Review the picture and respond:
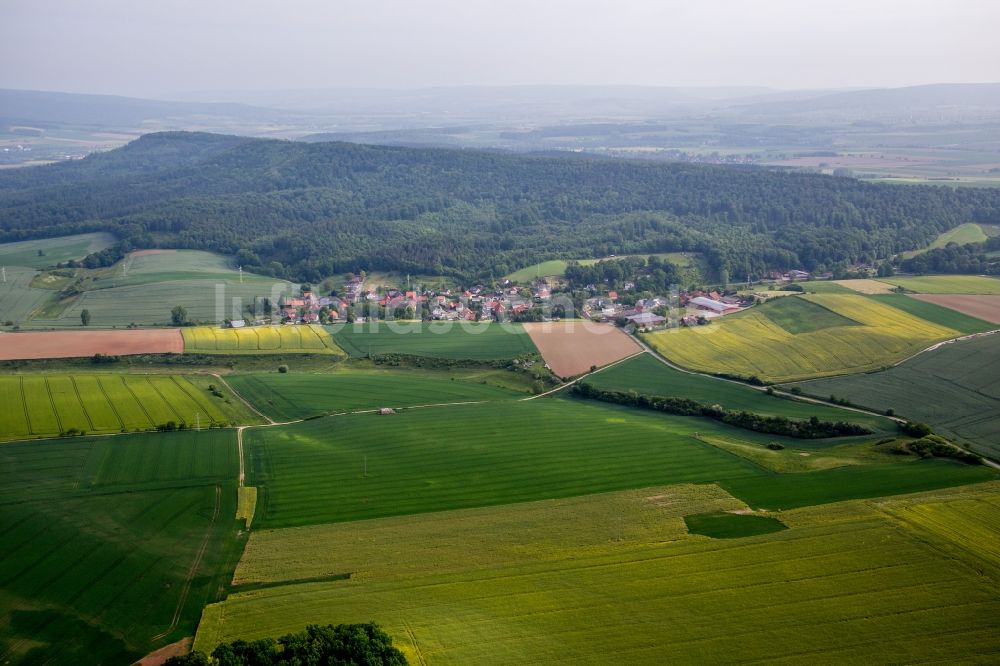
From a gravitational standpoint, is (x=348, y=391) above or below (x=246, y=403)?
above

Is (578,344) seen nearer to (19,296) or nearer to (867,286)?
(867,286)

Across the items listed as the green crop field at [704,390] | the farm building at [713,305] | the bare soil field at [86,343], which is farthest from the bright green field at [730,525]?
the bare soil field at [86,343]

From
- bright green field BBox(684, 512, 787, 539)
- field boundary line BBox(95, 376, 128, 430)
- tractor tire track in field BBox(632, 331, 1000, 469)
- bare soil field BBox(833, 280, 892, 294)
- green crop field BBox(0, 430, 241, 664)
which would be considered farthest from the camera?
bare soil field BBox(833, 280, 892, 294)

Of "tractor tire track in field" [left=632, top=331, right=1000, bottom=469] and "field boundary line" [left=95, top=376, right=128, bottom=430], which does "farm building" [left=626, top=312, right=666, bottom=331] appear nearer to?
"tractor tire track in field" [left=632, top=331, right=1000, bottom=469]

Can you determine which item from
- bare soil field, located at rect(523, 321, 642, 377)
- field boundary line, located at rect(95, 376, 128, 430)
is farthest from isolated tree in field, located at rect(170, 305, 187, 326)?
bare soil field, located at rect(523, 321, 642, 377)

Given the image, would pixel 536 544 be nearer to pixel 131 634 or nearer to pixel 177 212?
pixel 131 634

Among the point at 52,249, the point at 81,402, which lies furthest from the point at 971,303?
the point at 52,249
